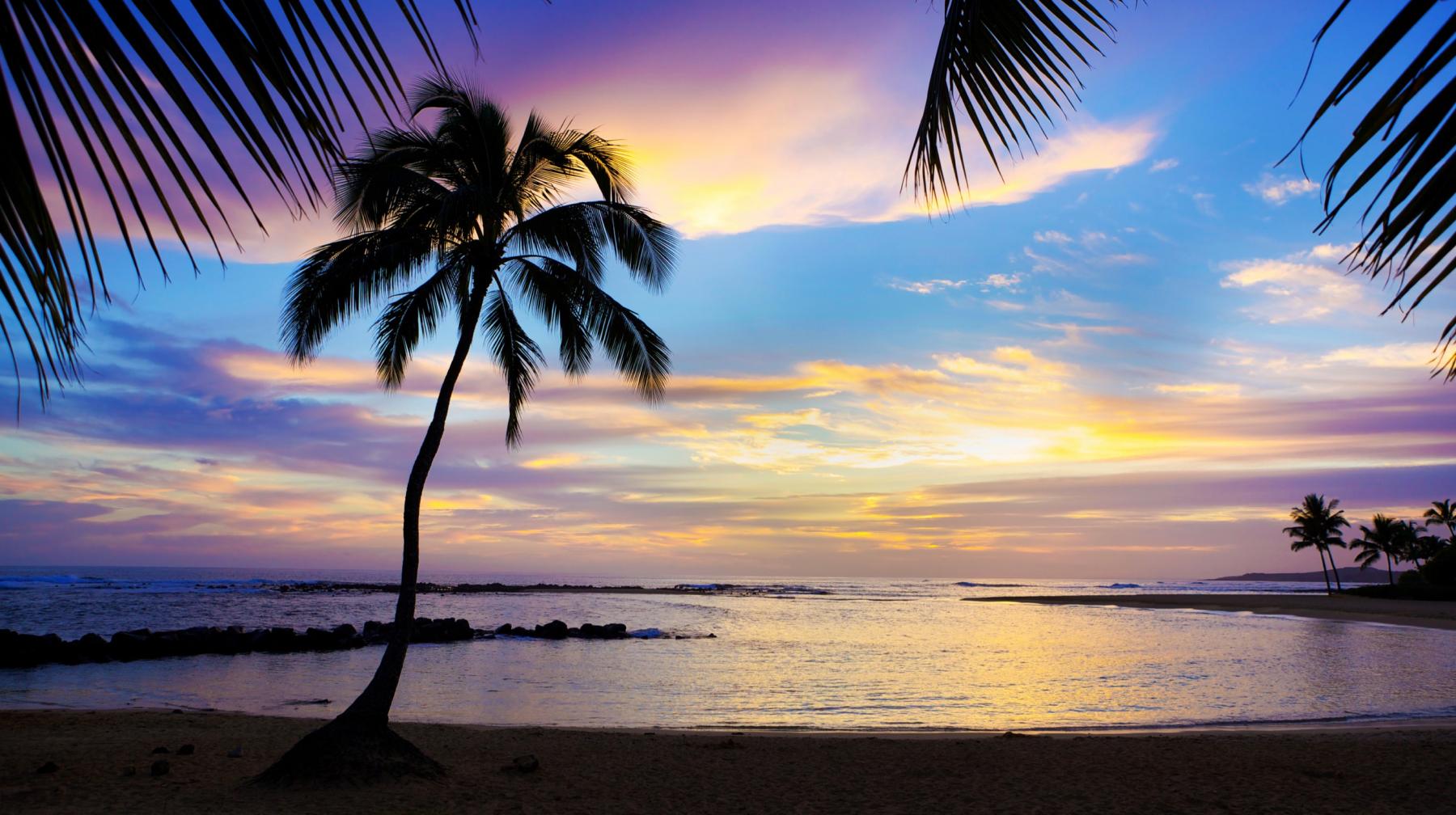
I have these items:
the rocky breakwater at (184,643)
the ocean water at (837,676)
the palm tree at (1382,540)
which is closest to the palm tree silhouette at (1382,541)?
the palm tree at (1382,540)

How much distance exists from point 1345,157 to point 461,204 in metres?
8.80

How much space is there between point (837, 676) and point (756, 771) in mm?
10631

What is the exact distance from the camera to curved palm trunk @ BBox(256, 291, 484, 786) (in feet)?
27.6

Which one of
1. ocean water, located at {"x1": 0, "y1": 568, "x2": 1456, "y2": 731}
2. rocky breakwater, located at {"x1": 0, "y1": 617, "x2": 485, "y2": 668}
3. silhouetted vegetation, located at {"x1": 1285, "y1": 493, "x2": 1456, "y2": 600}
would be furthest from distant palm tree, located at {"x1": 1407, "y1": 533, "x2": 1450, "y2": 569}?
rocky breakwater, located at {"x1": 0, "y1": 617, "x2": 485, "y2": 668}

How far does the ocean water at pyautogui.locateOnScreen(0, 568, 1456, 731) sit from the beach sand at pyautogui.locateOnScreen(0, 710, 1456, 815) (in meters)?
2.31

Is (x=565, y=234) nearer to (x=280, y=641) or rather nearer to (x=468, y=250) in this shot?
(x=468, y=250)

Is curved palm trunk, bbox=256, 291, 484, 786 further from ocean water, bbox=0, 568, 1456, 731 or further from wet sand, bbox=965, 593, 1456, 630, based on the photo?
wet sand, bbox=965, 593, 1456, 630

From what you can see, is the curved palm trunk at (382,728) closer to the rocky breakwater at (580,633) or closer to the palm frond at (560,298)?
the palm frond at (560,298)

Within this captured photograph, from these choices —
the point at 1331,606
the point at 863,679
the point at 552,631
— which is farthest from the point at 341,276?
the point at 1331,606

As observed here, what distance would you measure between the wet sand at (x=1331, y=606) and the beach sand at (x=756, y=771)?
99.6ft

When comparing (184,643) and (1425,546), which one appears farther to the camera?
(1425,546)

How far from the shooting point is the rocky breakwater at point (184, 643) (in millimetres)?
20094

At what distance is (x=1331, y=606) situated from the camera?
47969 mm

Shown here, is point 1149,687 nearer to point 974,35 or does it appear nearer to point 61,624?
point 974,35
